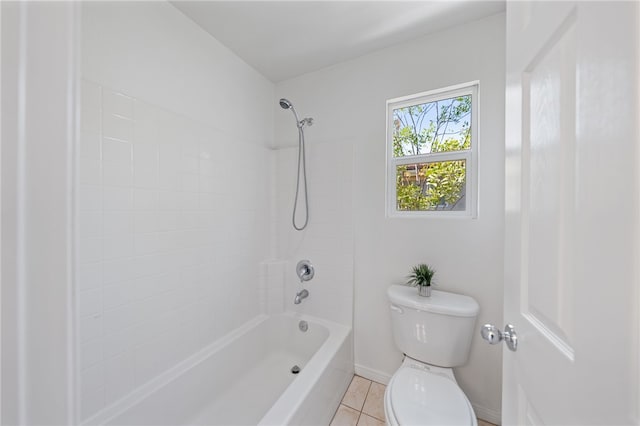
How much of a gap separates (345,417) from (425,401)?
61 centimetres

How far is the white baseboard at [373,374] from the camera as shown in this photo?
166 centimetres

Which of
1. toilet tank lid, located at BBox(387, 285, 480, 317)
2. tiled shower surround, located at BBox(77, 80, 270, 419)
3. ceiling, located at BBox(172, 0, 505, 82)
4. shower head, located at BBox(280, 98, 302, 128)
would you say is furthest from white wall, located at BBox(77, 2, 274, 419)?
toilet tank lid, located at BBox(387, 285, 480, 317)

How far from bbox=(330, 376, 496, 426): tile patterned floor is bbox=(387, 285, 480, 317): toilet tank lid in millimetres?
672

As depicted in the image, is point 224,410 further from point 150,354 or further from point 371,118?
point 371,118

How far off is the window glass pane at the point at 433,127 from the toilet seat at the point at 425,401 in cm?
131

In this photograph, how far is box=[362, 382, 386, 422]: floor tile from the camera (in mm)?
1441

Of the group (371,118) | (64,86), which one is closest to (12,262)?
(64,86)

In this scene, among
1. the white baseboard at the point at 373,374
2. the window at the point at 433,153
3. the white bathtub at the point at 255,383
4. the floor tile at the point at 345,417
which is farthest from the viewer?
the white baseboard at the point at 373,374

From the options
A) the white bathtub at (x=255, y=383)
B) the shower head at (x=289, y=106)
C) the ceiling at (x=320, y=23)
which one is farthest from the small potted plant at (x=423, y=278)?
the ceiling at (x=320, y=23)

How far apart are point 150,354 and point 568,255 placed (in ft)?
5.40

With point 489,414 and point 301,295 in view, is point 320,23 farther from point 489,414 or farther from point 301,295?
point 489,414

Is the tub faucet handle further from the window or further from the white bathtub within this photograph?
the window

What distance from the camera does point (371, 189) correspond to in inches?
66.6

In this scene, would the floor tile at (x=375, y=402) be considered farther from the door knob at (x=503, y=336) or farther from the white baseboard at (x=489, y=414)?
the door knob at (x=503, y=336)
